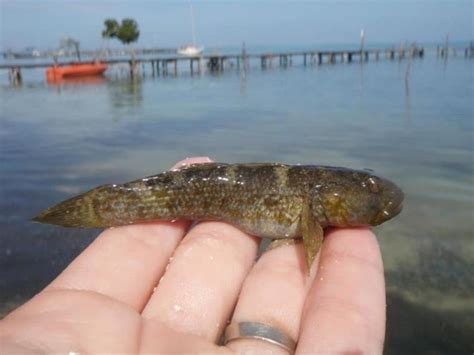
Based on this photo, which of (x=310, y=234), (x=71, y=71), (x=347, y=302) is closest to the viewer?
(x=347, y=302)

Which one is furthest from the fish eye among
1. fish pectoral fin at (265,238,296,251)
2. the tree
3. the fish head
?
the tree

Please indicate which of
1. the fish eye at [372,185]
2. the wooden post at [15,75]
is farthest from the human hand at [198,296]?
the wooden post at [15,75]

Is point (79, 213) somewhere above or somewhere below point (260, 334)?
above

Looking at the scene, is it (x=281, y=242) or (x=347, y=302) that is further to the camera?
(x=281, y=242)

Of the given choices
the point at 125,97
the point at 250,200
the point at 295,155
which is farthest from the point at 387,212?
the point at 125,97

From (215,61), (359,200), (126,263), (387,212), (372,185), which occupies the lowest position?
(126,263)

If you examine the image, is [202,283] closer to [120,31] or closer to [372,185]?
[372,185]

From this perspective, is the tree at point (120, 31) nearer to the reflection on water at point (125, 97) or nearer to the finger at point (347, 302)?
the reflection on water at point (125, 97)
